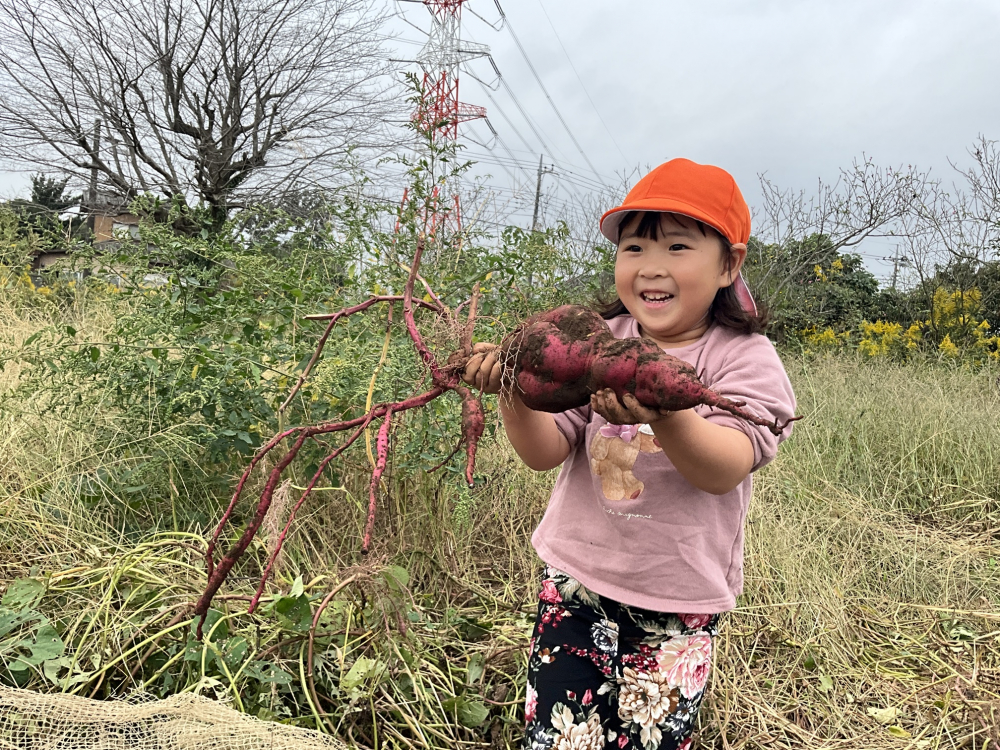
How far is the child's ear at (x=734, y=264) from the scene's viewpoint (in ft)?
3.80

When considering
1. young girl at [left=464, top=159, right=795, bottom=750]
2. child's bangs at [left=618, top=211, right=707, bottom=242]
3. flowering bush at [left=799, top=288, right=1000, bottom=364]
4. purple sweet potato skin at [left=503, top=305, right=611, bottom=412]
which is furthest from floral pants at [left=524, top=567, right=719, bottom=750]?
flowering bush at [left=799, top=288, right=1000, bottom=364]

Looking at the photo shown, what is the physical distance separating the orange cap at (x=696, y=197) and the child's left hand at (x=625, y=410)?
350 millimetres

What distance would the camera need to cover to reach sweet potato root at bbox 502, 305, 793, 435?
2.94 ft

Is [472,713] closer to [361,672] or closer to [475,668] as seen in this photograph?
[475,668]

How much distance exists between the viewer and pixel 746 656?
2.02 meters

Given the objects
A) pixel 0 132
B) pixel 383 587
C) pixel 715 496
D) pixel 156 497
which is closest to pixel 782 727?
pixel 715 496

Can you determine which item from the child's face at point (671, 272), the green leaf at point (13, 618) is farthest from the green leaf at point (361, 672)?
the child's face at point (671, 272)

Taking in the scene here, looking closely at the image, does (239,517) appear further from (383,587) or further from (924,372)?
(924,372)

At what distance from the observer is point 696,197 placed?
43.0 inches

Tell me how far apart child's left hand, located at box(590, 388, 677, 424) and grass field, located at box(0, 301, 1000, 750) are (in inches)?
26.5

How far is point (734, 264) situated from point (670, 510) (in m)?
0.45

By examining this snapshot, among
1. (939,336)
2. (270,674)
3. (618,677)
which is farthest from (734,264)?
(939,336)

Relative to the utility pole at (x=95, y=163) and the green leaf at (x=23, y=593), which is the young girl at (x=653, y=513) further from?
the utility pole at (x=95, y=163)

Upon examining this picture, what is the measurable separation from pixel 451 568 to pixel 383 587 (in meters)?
0.58
